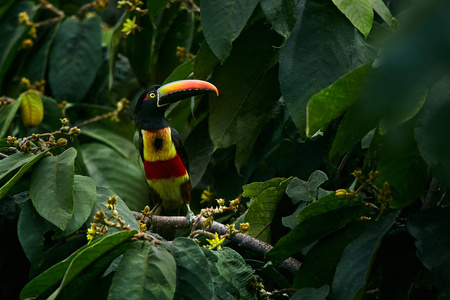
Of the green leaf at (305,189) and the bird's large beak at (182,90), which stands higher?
the bird's large beak at (182,90)

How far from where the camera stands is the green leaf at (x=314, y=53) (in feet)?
7.79

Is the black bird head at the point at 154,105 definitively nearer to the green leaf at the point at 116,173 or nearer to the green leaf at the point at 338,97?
the green leaf at the point at 116,173

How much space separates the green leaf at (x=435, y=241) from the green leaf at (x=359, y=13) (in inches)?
34.3

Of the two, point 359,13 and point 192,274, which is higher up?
point 359,13

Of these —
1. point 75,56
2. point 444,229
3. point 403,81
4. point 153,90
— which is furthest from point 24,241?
point 75,56

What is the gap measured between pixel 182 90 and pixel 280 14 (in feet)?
3.15

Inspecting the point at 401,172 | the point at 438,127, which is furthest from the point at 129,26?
the point at 438,127

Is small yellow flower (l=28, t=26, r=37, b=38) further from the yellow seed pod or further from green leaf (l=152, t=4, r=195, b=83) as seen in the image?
green leaf (l=152, t=4, r=195, b=83)

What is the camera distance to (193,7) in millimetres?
3932

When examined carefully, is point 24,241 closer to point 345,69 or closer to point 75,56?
point 345,69

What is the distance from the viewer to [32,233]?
6.76 ft

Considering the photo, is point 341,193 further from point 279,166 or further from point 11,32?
point 11,32

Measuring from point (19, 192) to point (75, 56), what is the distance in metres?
2.72

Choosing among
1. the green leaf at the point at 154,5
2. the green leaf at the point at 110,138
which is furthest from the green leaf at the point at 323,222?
the green leaf at the point at 110,138
